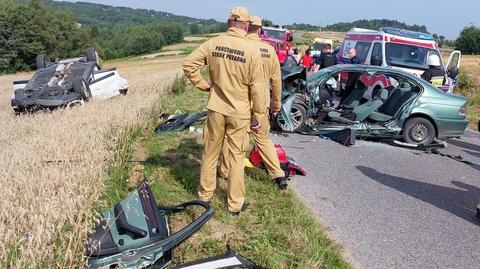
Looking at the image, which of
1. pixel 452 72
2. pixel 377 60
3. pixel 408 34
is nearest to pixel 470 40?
pixel 408 34

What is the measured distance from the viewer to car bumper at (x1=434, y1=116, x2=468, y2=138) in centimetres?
826

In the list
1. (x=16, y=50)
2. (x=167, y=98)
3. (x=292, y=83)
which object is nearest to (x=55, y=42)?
(x=16, y=50)

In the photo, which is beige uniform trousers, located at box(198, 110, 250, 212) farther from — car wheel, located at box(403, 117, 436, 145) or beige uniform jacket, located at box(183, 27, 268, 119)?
car wheel, located at box(403, 117, 436, 145)

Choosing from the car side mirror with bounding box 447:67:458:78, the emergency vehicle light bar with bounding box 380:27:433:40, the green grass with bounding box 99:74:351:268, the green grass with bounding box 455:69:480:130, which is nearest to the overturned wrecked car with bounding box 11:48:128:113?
the green grass with bounding box 99:74:351:268

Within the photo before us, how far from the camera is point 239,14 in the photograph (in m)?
4.24

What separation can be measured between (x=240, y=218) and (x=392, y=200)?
2.14 m

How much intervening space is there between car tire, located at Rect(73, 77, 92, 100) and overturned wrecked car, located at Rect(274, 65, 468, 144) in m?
4.90

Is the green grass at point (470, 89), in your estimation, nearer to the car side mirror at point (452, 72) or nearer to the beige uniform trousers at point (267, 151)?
the car side mirror at point (452, 72)

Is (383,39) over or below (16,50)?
over

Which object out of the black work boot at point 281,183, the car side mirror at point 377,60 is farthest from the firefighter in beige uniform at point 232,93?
the car side mirror at point 377,60

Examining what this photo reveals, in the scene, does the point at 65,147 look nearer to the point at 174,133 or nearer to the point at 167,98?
the point at 174,133

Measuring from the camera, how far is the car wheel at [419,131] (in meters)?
8.30

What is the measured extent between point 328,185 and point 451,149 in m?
4.03

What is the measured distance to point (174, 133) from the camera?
25.2 feet
